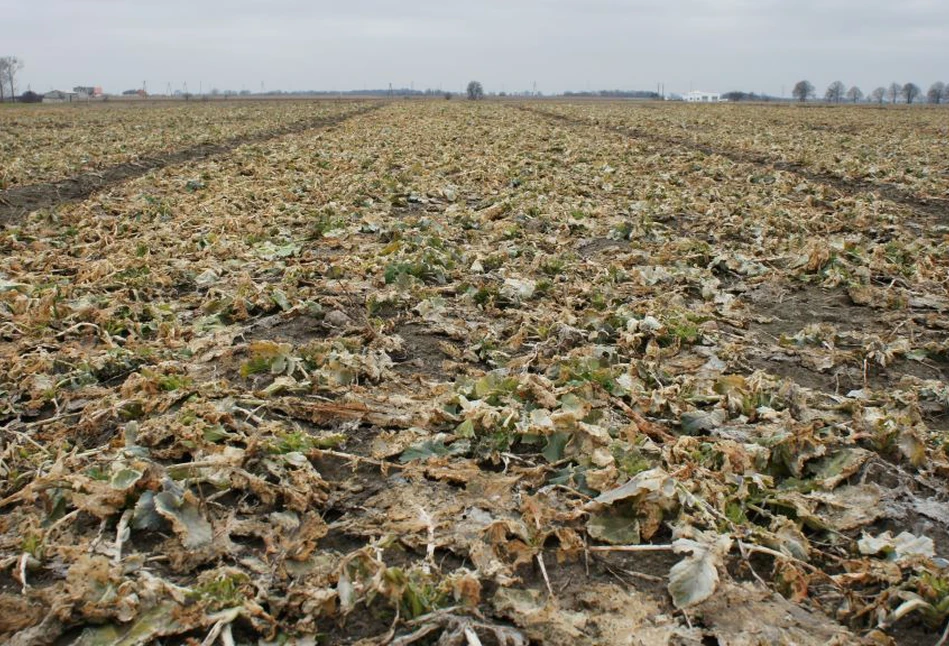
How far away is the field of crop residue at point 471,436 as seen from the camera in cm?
268

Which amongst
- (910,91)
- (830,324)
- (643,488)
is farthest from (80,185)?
(910,91)

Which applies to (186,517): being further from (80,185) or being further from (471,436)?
(80,185)

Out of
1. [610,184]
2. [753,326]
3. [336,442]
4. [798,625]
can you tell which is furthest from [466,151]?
[798,625]

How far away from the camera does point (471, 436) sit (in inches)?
153

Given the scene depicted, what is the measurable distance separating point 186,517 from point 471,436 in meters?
1.46

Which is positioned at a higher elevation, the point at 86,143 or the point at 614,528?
the point at 86,143

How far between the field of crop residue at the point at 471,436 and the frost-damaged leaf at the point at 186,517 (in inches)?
0.5

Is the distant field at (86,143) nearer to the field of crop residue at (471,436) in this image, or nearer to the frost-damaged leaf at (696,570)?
the field of crop residue at (471,436)

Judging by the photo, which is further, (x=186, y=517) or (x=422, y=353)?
(x=422, y=353)

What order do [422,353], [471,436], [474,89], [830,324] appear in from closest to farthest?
[471,436], [422,353], [830,324], [474,89]

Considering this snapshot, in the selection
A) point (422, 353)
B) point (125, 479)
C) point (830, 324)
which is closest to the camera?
point (125, 479)

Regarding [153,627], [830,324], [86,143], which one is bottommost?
[153,627]

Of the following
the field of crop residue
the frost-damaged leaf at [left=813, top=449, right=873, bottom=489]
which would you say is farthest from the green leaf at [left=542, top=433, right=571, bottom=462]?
the frost-damaged leaf at [left=813, top=449, right=873, bottom=489]

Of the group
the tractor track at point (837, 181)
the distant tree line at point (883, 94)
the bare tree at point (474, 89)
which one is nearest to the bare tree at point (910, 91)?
the distant tree line at point (883, 94)
